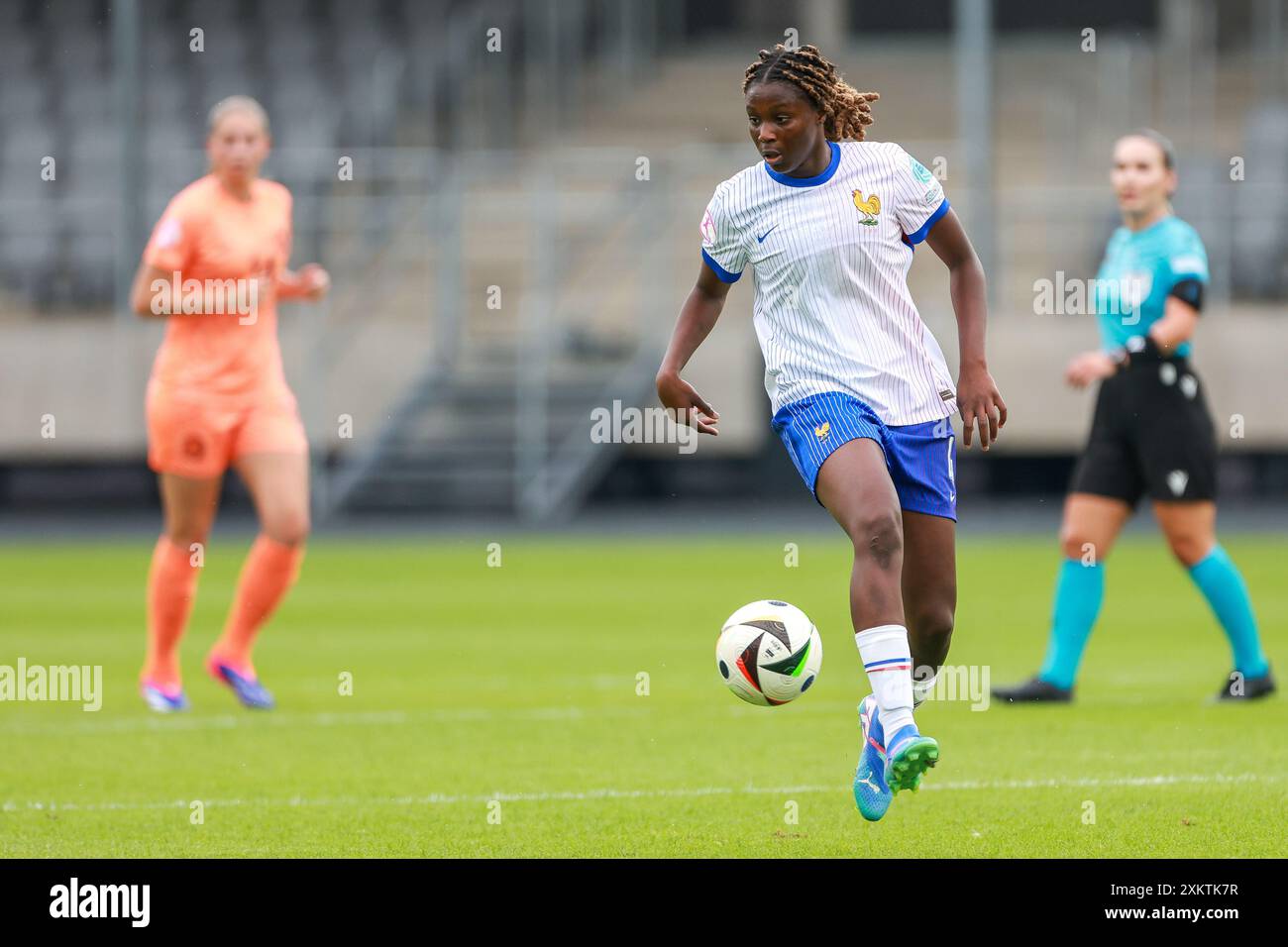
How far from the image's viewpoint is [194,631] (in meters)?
13.2

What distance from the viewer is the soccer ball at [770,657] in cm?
633

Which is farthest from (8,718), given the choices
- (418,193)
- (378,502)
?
(418,193)

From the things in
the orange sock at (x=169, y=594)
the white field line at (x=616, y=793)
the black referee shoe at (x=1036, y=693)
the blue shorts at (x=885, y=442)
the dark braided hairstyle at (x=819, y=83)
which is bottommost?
the white field line at (x=616, y=793)

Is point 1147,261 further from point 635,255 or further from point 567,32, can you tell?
point 567,32

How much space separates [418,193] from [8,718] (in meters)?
15.1

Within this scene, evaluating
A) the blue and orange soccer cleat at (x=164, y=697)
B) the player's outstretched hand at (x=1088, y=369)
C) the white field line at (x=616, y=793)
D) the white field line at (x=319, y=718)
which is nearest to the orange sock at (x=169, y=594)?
the blue and orange soccer cleat at (x=164, y=697)

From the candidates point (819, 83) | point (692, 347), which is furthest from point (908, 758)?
point (819, 83)

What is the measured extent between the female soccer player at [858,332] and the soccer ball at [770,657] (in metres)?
0.28

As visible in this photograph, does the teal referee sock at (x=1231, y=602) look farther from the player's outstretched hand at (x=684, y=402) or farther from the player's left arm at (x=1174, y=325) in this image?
the player's outstretched hand at (x=684, y=402)

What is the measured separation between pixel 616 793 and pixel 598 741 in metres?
1.36

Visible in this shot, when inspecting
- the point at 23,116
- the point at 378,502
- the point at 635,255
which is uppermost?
the point at 23,116

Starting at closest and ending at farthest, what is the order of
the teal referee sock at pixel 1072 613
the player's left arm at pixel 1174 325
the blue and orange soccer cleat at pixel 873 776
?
the blue and orange soccer cleat at pixel 873 776 < the player's left arm at pixel 1174 325 < the teal referee sock at pixel 1072 613

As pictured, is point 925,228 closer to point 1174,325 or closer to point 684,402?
point 684,402

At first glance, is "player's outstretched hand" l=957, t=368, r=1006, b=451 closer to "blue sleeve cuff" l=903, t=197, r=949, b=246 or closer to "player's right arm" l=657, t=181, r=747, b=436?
"blue sleeve cuff" l=903, t=197, r=949, b=246
